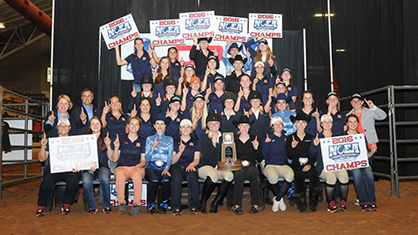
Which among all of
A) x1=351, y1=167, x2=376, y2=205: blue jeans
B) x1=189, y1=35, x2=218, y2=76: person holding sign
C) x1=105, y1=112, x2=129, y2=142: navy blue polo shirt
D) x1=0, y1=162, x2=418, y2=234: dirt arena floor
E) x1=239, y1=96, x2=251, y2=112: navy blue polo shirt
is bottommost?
x1=0, y1=162, x2=418, y2=234: dirt arena floor

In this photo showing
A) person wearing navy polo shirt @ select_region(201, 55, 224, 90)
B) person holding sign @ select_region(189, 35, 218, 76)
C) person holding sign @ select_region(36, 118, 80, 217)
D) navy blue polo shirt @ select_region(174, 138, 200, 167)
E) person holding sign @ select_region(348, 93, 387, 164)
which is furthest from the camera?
person holding sign @ select_region(189, 35, 218, 76)

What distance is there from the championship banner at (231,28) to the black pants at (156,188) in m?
3.89

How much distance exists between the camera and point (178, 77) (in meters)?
7.27

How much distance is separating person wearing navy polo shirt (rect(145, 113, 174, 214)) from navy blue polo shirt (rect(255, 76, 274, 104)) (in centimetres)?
219

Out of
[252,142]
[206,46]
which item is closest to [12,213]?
[252,142]

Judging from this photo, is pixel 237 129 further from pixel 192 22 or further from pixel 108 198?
pixel 192 22

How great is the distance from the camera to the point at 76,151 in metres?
5.23

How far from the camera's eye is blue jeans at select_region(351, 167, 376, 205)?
16.9ft

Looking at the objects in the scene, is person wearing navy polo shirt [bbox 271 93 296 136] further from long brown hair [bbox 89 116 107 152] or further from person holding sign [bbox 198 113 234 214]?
long brown hair [bbox 89 116 107 152]

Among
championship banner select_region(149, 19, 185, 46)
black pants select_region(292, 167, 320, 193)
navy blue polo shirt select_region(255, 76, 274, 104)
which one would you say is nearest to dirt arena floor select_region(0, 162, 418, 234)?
black pants select_region(292, 167, 320, 193)

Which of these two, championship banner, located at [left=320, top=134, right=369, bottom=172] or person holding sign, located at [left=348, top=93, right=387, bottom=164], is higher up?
person holding sign, located at [left=348, top=93, right=387, bottom=164]

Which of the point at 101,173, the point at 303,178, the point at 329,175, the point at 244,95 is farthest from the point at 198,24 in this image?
the point at 329,175

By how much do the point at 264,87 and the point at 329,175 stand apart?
7.55ft

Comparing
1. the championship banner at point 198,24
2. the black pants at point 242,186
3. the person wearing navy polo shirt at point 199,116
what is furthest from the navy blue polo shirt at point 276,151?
the championship banner at point 198,24
